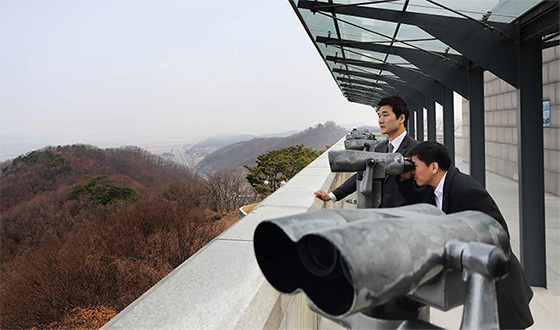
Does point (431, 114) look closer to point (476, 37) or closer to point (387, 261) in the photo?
point (476, 37)

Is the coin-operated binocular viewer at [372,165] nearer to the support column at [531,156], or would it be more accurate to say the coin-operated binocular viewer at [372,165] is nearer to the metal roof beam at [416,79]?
the support column at [531,156]

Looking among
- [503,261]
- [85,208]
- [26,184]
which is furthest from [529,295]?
[26,184]

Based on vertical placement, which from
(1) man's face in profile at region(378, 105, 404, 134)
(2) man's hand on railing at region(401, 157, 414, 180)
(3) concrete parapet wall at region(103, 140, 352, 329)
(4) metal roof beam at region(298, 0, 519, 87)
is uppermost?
(4) metal roof beam at region(298, 0, 519, 87)

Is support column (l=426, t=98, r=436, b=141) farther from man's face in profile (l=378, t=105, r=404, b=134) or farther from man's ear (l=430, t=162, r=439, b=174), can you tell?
man's ear (l=430, t=162, r=439, b=174)

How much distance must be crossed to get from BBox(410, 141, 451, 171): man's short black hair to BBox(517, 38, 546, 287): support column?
3216mm

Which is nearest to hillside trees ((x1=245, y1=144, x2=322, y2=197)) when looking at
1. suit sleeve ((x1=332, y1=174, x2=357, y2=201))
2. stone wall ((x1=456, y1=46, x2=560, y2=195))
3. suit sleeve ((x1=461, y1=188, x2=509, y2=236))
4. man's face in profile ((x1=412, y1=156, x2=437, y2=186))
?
stone wall ((x1=456, y1=46, x2=560, y2=195))

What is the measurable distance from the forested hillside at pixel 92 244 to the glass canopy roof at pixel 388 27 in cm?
942

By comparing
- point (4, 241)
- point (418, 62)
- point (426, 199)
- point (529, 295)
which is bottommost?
point (4, 241)

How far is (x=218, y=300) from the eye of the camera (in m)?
2.06

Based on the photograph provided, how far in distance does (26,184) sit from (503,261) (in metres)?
60.3

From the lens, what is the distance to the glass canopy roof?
210 inches

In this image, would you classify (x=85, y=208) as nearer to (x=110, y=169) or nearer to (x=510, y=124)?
(x=110, y=169)

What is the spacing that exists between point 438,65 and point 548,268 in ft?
14.3

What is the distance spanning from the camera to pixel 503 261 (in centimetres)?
74
